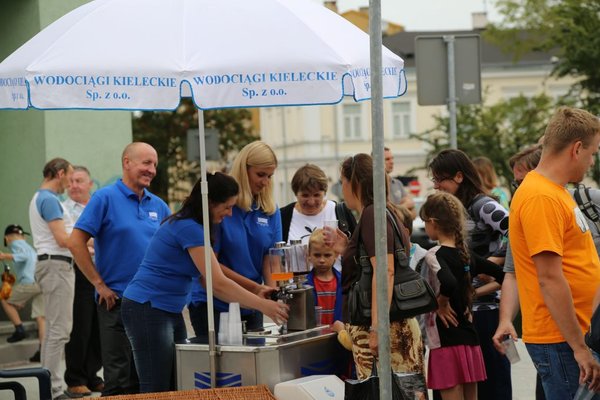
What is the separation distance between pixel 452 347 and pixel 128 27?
267cm

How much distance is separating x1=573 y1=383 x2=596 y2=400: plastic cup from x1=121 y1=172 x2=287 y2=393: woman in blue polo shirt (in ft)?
7.18

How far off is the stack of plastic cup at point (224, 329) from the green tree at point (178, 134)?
132ft

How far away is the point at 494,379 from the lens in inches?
298

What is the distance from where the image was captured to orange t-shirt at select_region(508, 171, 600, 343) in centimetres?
516

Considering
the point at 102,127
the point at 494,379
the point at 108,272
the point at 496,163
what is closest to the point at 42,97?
the point at 108,272

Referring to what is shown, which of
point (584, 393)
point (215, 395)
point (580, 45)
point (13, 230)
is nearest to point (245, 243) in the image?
point (215, 395)

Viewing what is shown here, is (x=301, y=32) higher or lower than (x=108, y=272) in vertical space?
higher

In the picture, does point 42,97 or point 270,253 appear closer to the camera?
point 42,97

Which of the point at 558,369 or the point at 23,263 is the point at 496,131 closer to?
the point at 23,263

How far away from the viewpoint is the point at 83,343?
34.6 feet

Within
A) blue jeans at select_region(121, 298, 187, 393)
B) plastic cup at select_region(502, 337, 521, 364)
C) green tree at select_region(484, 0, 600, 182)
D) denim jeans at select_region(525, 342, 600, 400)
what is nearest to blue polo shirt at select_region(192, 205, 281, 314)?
blue jeans at select_region(121, 298, 187, 393)

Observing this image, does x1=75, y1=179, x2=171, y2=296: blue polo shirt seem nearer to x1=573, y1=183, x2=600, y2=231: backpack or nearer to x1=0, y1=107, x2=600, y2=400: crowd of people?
x1=0, y1=107, x2=600, y2=400: crowd of people

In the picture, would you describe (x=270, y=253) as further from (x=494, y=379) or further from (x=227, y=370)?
(x=494, y=379)

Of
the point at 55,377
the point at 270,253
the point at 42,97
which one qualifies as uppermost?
the point at 42,97
